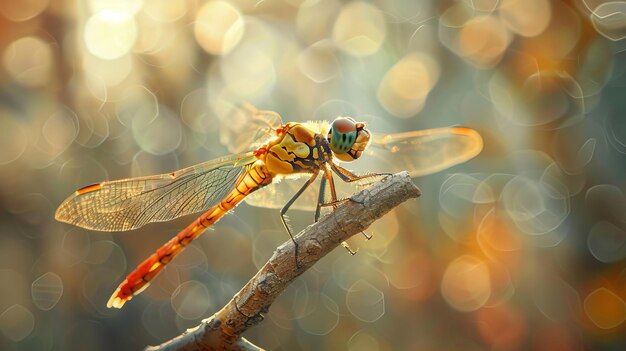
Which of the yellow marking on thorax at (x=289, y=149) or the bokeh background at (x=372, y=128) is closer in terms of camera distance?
the yellow marking on thorax at (x=289, y=149)

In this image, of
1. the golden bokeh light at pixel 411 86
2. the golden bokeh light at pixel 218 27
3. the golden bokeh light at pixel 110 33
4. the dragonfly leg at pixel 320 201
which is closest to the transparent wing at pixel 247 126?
the dragonfly leg at pixel 320 201

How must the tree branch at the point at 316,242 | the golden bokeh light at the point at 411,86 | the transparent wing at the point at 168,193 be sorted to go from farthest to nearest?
1. the golden bokeh light at the point at 411,86
2. the transparent wing at the point at 168,193
3. the tree branch at the point at 316,242

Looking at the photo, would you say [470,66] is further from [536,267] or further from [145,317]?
[145,317]

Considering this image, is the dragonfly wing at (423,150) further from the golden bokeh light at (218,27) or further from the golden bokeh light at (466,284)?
the golden bokeh light at (218,27)

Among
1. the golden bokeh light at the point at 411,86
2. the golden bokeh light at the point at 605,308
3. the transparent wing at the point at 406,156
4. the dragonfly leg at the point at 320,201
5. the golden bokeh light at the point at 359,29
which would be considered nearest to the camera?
the dragonfly leg at the point at 320,201

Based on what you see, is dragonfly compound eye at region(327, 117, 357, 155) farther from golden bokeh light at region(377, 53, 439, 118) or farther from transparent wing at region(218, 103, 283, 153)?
golden bokeh light at region(377, 53, 439, 118)

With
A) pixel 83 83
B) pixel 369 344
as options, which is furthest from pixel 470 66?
pixel 83 83

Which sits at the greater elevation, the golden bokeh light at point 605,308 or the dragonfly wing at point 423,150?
the dragonfly wing at point 423,150

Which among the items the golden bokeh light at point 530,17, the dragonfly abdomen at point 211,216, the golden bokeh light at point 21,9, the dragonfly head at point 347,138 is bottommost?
the golden bokeh light at point 530,17
